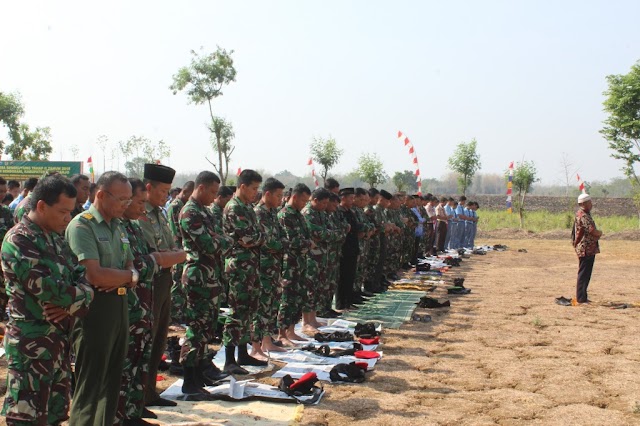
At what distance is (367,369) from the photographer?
6145mm

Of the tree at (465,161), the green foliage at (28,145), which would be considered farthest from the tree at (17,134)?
the tree at (465,161)

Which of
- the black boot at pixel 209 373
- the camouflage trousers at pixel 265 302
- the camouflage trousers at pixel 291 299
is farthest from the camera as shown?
the camouflage trousers at pixel 291 299

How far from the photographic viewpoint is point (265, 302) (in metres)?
6.28

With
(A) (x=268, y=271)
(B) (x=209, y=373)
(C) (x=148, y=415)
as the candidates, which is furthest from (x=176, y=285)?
(C) (x=148, y=415)

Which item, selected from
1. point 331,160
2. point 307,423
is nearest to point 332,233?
point 307,423

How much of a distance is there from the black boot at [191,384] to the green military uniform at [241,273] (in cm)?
66

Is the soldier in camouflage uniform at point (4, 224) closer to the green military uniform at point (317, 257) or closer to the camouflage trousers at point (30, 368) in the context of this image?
the green military uniform at point (317, 257)

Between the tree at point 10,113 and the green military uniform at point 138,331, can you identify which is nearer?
the green military uniform at point 138,331

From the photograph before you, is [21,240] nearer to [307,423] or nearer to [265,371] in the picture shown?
[307,423]

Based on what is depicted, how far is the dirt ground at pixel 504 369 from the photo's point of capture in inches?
196

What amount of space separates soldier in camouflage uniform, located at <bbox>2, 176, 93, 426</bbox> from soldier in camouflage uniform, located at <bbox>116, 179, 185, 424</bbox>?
1.83ft

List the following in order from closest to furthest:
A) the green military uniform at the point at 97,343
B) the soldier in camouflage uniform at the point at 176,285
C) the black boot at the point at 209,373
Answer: the green military uniform at the point at 97,343 → the black boot at the point at 209,373 → the soldier in camouflage uniform at the point at 176,285

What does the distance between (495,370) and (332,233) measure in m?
2.67

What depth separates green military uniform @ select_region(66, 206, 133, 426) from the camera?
3465mm
